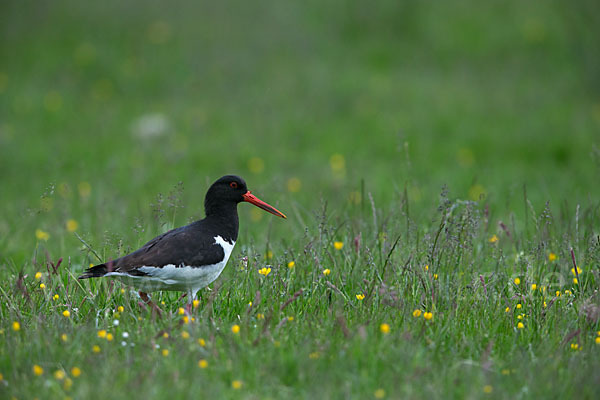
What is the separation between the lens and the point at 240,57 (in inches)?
546

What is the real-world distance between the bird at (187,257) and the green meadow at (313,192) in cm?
18

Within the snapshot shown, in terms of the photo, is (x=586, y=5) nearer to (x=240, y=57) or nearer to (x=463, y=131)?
(x=463, y=131)

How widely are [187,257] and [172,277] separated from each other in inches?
6.6

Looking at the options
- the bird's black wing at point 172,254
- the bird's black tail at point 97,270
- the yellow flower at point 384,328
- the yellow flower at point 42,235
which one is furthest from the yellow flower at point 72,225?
the yellow flower at point 384,328

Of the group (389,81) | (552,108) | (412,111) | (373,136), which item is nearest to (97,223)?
(373,136)

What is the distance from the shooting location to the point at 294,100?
12664mm

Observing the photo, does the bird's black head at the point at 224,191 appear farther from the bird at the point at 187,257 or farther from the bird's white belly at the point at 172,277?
the bird's white belly at the point at 172,277

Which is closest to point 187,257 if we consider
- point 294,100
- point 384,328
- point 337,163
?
point 384,328

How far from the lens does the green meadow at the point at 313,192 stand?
3613mm

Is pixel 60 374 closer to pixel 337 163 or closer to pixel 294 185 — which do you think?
pixel 294 185

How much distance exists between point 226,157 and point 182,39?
471 centimetres

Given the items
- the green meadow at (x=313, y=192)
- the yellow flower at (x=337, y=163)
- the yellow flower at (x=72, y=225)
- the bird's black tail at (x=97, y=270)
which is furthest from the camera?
the yellow flower at (x=337, y=163)

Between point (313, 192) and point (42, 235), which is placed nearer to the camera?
point (42, 235)

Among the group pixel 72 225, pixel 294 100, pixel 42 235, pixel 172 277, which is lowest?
pixel 72 225
